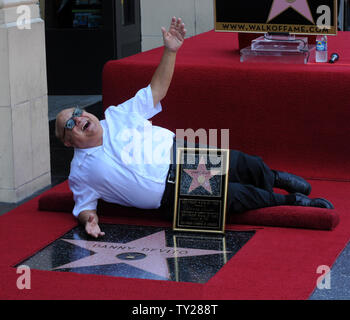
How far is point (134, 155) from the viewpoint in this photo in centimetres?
447

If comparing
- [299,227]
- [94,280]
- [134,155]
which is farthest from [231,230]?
[94,280]

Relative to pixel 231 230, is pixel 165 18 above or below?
above

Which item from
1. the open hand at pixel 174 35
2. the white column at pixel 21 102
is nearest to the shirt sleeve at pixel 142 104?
the open hand at pixel 174 35

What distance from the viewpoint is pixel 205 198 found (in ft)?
14.6

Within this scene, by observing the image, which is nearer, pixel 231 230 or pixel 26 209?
pixel 231 230

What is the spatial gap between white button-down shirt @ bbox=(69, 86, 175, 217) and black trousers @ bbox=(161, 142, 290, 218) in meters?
0.08

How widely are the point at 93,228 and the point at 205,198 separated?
2.16 ft

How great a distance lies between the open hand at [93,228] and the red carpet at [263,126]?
0.20 metres

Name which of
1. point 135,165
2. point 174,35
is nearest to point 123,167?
point 135,165

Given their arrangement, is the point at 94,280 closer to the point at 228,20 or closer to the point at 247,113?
the point at 247,113

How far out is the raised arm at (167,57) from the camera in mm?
4660

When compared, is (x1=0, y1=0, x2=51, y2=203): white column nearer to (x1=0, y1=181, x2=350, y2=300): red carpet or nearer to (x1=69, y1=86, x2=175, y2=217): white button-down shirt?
(x1=0, y1=181, x2=350, y2=300): red carpet
